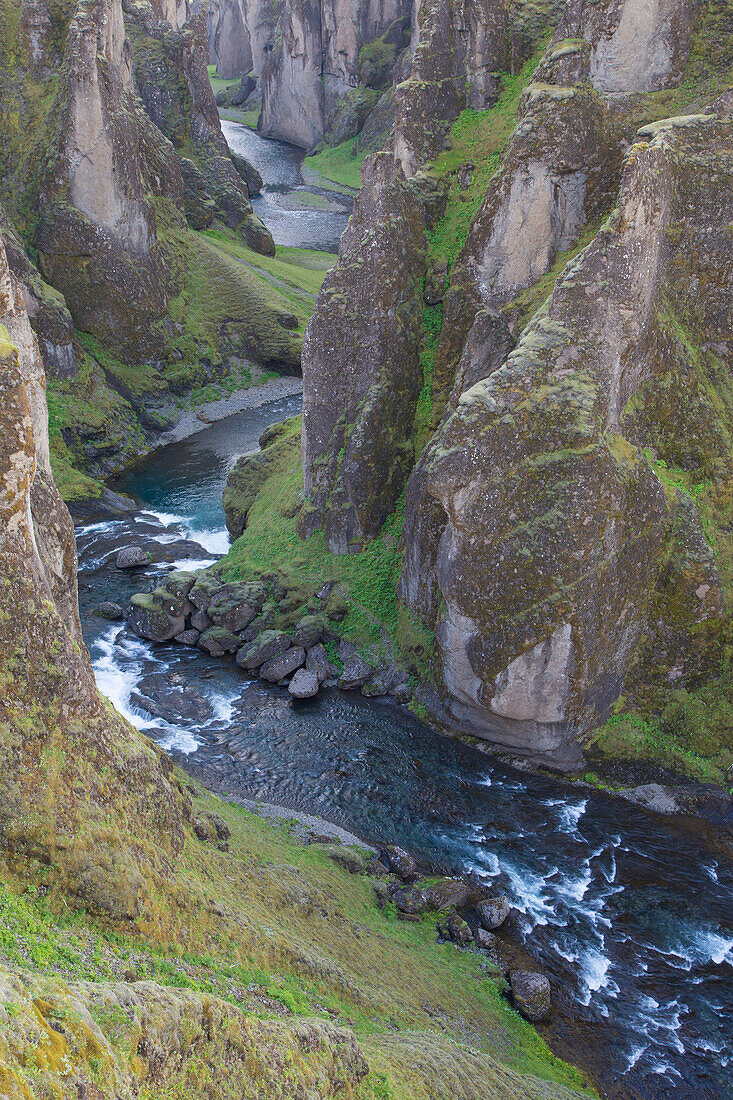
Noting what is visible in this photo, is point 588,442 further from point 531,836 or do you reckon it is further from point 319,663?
point 319,663

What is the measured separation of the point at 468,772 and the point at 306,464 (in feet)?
51.0

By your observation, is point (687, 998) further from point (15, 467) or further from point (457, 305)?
point (457, 305)

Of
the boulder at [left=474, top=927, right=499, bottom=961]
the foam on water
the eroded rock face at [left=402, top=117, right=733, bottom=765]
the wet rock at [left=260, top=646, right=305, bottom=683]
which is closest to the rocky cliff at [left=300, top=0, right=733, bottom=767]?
the eroded rock face at [left=402, top=117, right=733, bottom=765]

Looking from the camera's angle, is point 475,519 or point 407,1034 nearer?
point 407,1034

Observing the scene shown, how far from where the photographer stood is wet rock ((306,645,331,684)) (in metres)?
30.5

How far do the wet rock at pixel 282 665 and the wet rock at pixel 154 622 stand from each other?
4.58 m

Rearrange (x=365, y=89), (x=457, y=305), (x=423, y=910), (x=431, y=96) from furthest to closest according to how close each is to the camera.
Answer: (x=365, y=89) → (x=431, y=96) → (x=457, y=305) → (x=423, y=910)

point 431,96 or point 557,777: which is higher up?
point 431,96

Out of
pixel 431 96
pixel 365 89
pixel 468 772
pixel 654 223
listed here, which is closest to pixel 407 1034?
pixel 468 772

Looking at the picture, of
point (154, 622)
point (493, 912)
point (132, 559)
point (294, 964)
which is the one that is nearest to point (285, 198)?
point (132, 559)

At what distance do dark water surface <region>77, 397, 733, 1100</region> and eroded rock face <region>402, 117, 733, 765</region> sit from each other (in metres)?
2.80

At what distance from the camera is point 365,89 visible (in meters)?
115

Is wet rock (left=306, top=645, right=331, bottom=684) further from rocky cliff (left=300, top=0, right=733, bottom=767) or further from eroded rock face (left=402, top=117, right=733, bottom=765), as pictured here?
eroded rock face (left=402, top=117, right=733, bottom=765)

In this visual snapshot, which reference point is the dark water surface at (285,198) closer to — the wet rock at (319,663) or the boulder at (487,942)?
the wet rock at (319,663)
